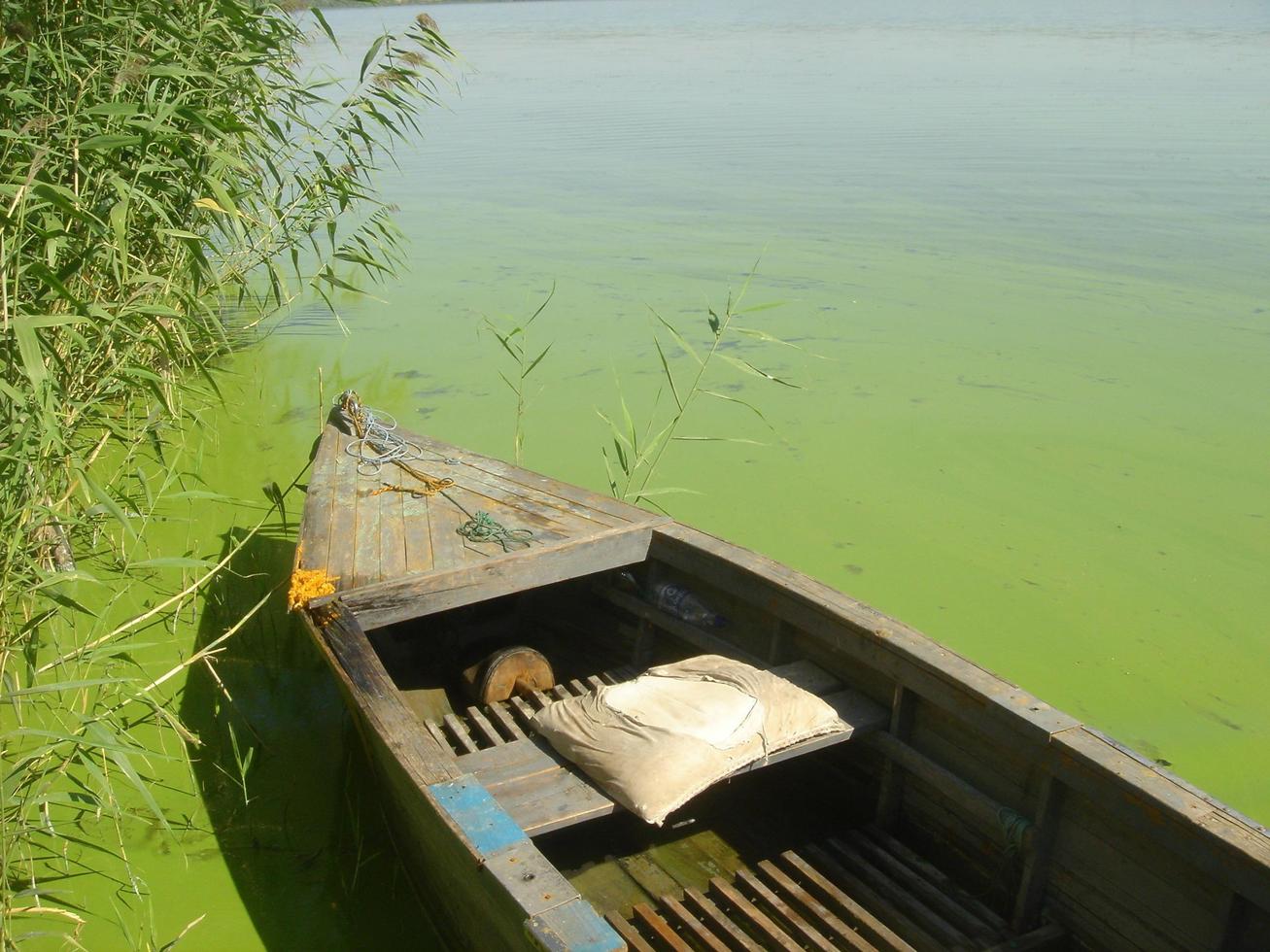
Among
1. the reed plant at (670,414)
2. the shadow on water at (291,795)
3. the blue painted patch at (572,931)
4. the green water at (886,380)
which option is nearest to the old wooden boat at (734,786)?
the blue painted patch at (572,931)

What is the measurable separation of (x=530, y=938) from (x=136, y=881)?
119 centimetres

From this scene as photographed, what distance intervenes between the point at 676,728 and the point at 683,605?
0.63 meters

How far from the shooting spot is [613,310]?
19.3ft

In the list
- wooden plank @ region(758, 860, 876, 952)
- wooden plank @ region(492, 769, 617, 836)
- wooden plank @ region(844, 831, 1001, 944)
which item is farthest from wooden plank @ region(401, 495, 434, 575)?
wooden plank @ region(844, 831, 1001, 944)

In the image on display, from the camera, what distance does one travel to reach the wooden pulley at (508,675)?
2951 millimetres

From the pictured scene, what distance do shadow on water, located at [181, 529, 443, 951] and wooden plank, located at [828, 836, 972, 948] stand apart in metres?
0.85

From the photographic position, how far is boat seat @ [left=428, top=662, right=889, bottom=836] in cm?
233

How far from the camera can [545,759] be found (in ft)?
8.17

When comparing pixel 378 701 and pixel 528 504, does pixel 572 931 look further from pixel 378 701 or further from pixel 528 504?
pixel 528 504

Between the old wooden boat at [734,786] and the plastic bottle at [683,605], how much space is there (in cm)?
2

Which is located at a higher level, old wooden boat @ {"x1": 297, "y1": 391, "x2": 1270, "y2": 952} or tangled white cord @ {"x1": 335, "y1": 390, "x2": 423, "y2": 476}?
tangled white cord @ {"x1": 335, "y1": 390, "x2": 423, "y2": 476}

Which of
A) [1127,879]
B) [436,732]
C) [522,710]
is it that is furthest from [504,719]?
[1127,879]

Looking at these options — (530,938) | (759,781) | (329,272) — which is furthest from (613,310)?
(530,938)

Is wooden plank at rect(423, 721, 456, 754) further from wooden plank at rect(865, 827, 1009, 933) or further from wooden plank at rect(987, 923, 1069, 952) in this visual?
wooden plank at rect(987, 923, 1069, 952)
